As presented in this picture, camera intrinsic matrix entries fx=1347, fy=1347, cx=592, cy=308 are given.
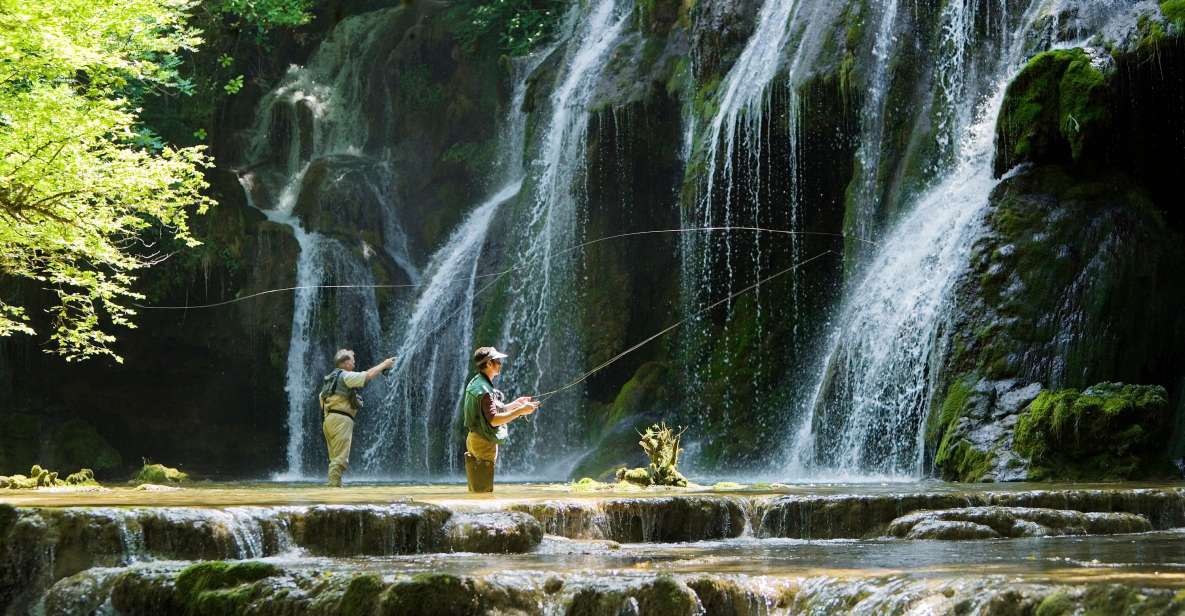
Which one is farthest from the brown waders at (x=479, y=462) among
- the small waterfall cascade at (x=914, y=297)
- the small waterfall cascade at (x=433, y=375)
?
the small waterfall cascade at (x=433, y=375)

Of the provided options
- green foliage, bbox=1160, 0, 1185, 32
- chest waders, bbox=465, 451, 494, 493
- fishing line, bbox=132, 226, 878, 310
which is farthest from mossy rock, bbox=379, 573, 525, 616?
fishing line, bbox=132, 226, 878, 310

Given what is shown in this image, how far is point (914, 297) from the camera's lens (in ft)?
53.5

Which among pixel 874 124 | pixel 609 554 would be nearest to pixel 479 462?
pixel 609 554

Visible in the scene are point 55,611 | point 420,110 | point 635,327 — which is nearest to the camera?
point 55,611

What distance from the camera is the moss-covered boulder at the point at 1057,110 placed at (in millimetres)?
14375

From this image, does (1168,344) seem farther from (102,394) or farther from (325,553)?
(102,394)

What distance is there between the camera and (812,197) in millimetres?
19734

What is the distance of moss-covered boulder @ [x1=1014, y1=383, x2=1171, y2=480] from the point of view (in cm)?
1281

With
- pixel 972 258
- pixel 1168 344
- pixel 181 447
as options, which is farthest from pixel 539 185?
pixel 1168 344

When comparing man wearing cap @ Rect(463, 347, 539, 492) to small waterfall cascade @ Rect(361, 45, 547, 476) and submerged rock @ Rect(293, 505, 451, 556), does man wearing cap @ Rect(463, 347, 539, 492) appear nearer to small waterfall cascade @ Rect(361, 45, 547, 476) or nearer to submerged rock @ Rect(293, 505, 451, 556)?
submerged rock @ Rect(293, 505, 451, 556)

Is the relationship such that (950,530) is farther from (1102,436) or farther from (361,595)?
(1102,436)

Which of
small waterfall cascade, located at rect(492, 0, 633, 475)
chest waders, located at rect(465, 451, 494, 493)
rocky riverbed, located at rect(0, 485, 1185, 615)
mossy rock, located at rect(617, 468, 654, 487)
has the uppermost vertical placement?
small waterfall cascade, located at rect(492, 0, 633, 475)

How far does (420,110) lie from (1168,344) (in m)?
19.6

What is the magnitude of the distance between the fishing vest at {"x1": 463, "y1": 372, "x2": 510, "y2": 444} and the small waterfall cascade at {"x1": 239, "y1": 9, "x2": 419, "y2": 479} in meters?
14.4
